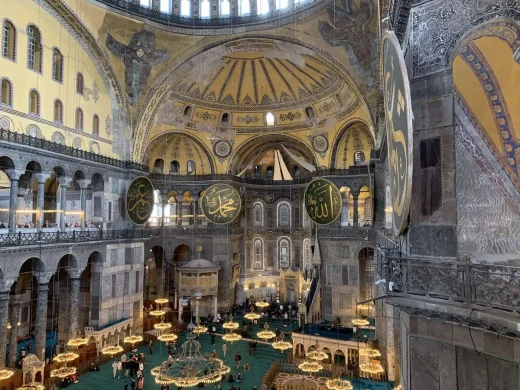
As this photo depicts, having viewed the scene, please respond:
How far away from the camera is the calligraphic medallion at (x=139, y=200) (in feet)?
47.2

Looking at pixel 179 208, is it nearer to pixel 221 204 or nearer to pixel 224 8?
pixel 221 204

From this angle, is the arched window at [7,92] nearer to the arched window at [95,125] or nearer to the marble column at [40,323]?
the arched window at [95,125]

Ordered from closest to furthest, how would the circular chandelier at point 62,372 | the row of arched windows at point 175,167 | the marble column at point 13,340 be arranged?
the circular chandelier at point 62,372, the marble column at point 13,340, the row of arched windows at point 175,167

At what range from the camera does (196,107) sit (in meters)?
20.0

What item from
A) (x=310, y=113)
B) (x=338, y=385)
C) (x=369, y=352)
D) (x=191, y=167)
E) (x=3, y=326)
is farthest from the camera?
(x=191, y=167)

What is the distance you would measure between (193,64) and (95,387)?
12.5 metres

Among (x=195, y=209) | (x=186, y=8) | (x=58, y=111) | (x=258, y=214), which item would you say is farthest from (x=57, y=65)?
(x=258, y=214)

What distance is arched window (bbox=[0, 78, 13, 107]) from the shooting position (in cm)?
1181

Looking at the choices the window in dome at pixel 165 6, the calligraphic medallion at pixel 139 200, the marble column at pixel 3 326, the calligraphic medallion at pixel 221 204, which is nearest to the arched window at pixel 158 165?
the calligraphic medallion at pixel 139 200

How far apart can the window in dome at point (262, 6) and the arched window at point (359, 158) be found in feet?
24.6

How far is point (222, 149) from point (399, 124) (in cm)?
1723

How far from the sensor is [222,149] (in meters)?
21.4

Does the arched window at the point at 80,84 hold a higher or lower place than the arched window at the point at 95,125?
higher

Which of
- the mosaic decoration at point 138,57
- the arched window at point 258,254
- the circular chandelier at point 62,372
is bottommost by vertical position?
the circular chandelier at point 62,372
